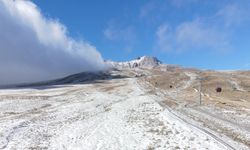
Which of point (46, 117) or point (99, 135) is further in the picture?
point (46, 117)

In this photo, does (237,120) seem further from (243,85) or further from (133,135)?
(243,85)

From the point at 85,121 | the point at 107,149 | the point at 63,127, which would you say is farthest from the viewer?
the point at 85,121

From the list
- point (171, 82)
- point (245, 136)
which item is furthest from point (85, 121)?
point (171, 82)

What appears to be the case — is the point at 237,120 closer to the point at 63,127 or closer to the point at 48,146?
the point at 63,127

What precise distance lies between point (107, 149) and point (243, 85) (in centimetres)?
11010

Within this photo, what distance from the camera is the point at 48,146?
24.2 metres

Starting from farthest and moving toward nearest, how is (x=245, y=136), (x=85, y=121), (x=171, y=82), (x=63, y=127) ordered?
1. (x=171, y=82)
2. (x=85, y=121)
3. (x=63, y=127)
4. (x=245, y=136)

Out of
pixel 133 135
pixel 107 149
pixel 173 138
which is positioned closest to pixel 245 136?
pixel 173 138

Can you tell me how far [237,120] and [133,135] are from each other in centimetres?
1678

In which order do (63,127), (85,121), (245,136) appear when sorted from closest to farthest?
1. (245,136)
2. (63,127)
3. (85,121)

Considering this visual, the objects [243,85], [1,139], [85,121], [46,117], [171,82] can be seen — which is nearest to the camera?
[1,139]

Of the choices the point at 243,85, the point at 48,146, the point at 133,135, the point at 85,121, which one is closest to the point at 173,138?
the point at 133,135

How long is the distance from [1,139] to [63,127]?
26.0 ft

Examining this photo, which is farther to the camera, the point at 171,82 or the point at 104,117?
the point at 171,82
